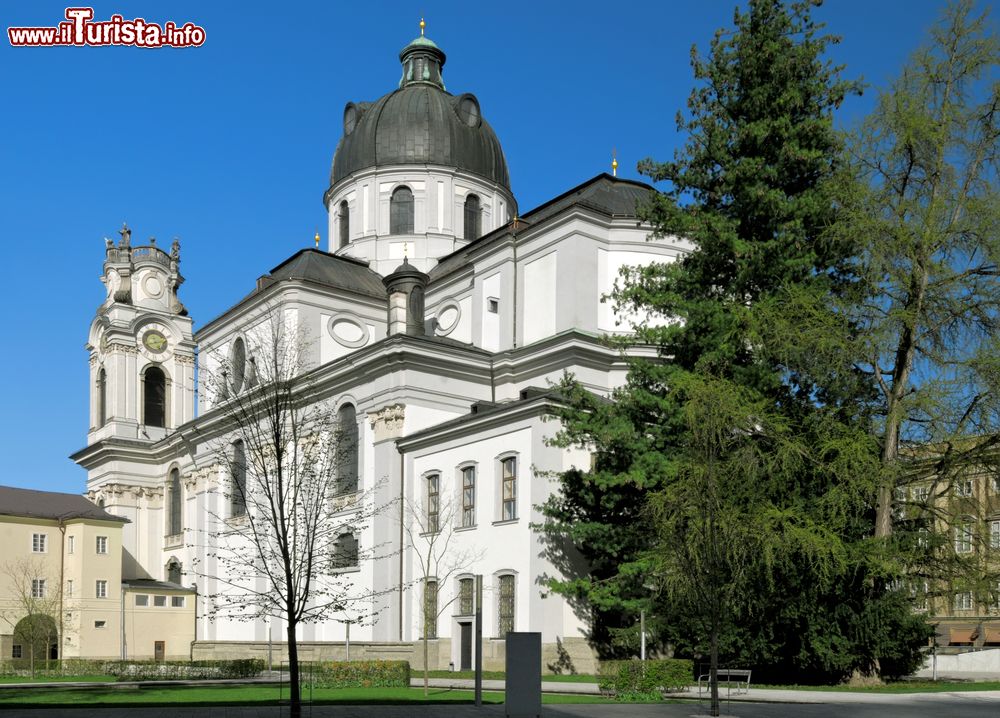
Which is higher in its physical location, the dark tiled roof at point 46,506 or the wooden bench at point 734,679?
the dark tiled roof at point 46,506

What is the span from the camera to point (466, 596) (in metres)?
38.2

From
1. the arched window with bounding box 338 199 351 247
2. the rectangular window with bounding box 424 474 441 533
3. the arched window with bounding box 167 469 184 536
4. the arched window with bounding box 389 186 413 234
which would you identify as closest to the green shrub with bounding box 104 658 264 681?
the rectangular window with bounding box 424 474 441 533

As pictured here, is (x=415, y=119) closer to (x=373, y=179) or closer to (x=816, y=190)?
(x=373, y=179)

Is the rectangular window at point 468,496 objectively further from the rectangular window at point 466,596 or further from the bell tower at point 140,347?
the bell tower at point 140,347

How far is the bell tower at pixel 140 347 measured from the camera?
65.8 m

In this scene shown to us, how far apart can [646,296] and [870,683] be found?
11.8 metres

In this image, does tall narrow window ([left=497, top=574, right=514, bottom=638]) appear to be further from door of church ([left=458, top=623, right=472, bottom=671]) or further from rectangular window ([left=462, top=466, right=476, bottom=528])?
rectangular window ([left=462, top=466, right=476, bottom=528])

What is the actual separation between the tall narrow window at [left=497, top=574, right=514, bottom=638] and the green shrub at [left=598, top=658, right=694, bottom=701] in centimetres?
1146

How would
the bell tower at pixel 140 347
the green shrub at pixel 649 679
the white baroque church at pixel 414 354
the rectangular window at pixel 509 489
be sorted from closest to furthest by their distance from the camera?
the green shrub at pixel 649 679, the rectangular window at pixel 509 489, the white baroque church at pixel 414 354, the bell tower at pixel 140 347

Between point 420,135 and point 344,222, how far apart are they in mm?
6311

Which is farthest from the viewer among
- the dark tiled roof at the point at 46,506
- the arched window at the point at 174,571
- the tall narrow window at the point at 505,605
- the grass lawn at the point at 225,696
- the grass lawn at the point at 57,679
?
the arched window at the point at 174,571

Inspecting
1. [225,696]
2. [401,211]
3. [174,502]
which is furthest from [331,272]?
[225,696]

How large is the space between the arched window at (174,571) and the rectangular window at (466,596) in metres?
27.4

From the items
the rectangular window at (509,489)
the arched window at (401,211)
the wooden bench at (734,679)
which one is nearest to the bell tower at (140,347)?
the arched window at (401,211)
